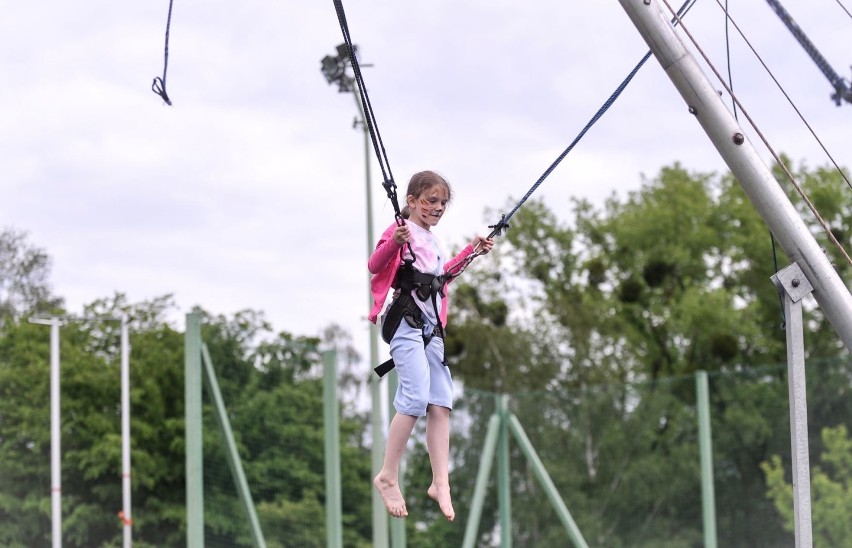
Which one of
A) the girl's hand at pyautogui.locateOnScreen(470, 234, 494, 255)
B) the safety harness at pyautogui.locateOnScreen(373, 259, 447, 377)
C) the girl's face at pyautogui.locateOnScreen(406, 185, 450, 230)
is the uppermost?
the girl's face at pyautogui.locateOnScreen(406, 185, 450, 230)

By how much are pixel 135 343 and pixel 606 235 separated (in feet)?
60.2

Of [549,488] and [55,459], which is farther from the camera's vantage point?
[549,488]

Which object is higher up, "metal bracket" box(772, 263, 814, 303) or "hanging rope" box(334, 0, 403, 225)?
"hanging rope" box(334, 0, 403, 225)

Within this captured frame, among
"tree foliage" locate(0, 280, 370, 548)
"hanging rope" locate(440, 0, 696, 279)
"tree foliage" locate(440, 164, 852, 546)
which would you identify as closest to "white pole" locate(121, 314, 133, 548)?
"tree foliage" locate(0, 280, 370, 548)

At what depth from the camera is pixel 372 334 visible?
39.9 ft

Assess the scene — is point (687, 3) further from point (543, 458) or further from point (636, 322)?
point (636, 322)

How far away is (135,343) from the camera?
51.8 ft

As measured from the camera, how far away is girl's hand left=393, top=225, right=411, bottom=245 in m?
3.84

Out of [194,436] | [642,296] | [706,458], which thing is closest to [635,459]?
[706,458]

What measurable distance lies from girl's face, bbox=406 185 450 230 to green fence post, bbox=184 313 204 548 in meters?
5.82

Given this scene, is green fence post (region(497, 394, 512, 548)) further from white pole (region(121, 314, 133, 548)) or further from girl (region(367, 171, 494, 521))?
girl (region(367, 171, 494, 521))

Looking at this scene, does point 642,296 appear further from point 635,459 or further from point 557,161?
point 557,161

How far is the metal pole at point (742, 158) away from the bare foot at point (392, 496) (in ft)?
4.41

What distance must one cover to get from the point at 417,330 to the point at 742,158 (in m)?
1.09
